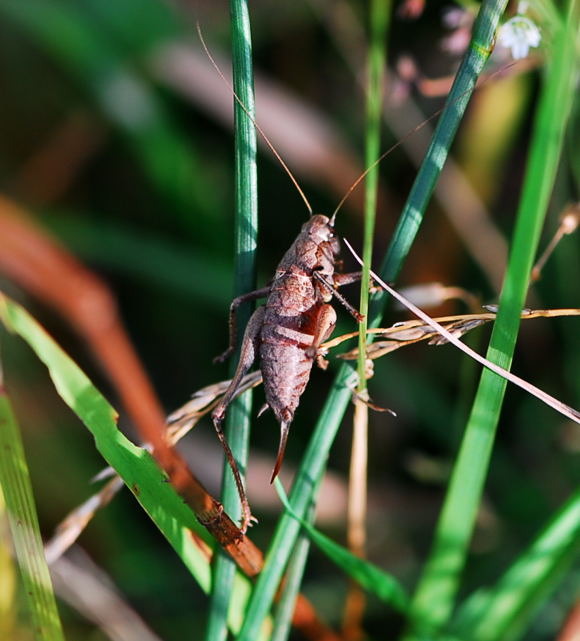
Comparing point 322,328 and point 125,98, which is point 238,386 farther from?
point 125,98

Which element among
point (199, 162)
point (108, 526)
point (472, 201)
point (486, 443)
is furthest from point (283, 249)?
point (486, 443)

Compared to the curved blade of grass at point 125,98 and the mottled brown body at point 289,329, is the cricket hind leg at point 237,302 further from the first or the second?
the curved blade of grass at point 125,98

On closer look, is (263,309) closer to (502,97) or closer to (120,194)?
(502,97)

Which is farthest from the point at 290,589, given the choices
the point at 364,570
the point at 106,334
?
the point at 106,334

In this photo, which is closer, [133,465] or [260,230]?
[133,465]

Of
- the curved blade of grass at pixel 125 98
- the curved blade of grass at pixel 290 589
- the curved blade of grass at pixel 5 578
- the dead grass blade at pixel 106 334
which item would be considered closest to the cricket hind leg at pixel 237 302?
the dead grass blade at pixel 106 334

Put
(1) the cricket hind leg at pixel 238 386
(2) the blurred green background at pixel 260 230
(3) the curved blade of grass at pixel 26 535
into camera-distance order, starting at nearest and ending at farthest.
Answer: (3) the curved blade of grass at pixel 26 535 < (1) the cricket hind leg at pixel 238 386 < (2) the blurred green background at pixel 260 230
